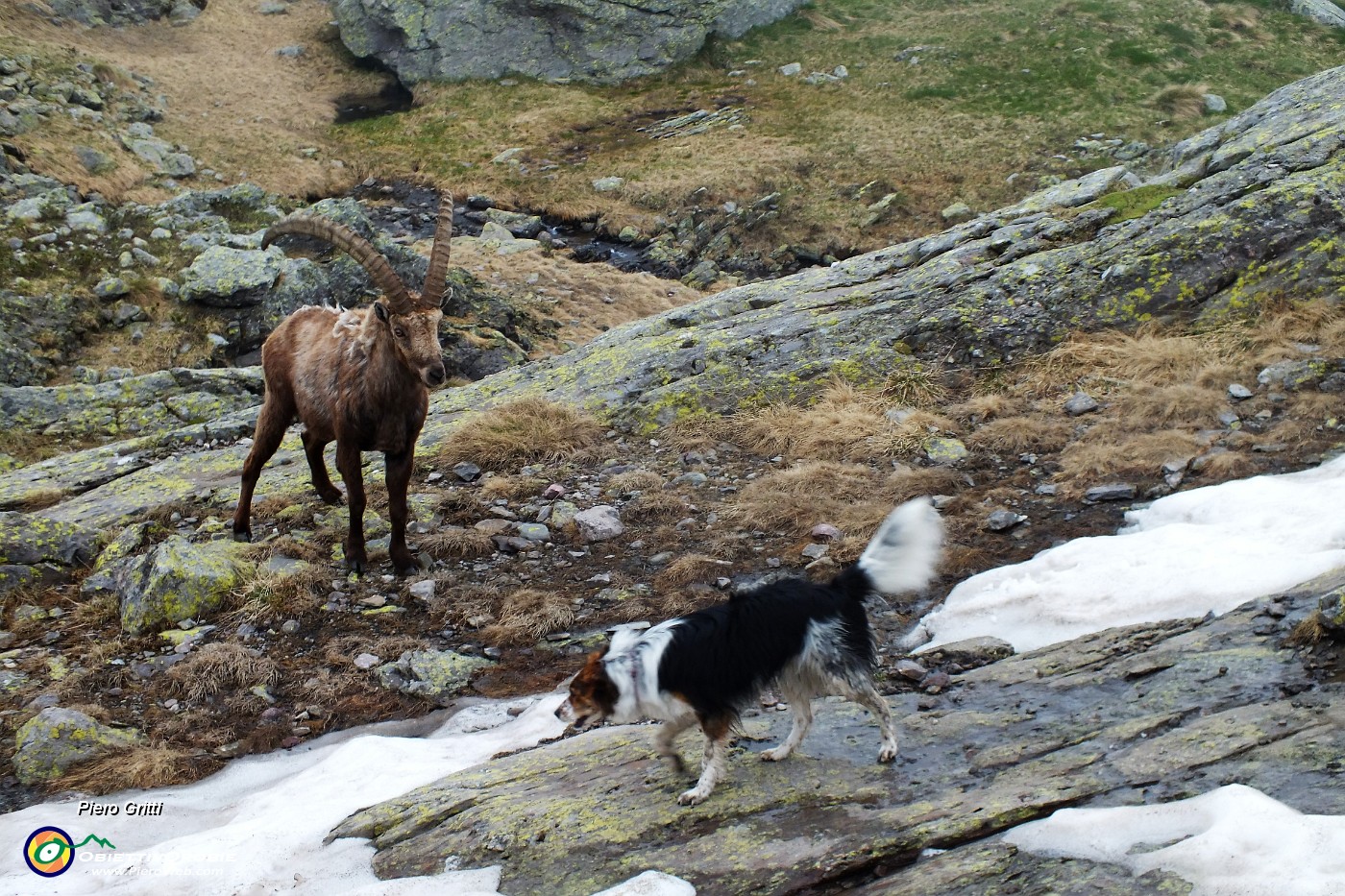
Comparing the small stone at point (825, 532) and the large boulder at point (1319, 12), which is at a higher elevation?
the large boulder at point (1319, 12)

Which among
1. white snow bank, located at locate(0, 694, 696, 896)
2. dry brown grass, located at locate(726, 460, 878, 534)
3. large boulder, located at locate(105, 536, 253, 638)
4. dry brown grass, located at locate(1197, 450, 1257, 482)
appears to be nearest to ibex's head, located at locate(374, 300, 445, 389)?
large boulder, located at locate(105, 536, 253, 638)

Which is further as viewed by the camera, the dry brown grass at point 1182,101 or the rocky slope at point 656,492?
the dry brown grass at point 1182,101

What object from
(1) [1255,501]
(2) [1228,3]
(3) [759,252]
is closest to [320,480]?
(1) [1255,501]

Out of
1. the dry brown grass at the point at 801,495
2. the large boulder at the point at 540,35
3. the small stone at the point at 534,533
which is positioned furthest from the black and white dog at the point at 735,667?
the large boulder at the point at 540,35

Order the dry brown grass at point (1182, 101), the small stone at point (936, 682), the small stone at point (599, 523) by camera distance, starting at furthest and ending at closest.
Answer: the dry brown grass at point (1182, 101), the small stone at point (599, 523), the small stone at point (936, 682)

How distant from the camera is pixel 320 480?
37.4 feet

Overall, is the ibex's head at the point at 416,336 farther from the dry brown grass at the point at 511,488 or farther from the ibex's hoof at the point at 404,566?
the dry brown grass at the point at 511,488

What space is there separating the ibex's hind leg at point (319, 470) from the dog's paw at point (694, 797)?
6948 mm

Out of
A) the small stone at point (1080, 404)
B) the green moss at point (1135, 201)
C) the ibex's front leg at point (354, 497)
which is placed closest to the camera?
the ibex's front leg at point (354, 497)

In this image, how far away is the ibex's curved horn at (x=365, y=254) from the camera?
8.98 m


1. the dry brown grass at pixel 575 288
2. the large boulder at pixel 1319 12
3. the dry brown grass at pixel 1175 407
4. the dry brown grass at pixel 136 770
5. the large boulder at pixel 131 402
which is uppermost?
the large boulder at pixel 1319 12

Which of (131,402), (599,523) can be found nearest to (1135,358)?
(599,523)

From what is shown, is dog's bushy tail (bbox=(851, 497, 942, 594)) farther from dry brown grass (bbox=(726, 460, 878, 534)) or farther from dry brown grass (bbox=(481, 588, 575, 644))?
dry brown grass (bbox=(726, 460, 878, 534))

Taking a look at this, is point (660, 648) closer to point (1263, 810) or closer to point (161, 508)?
point (1263, 810)
